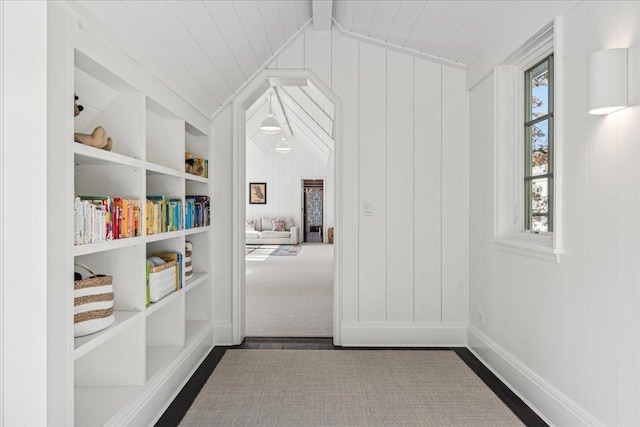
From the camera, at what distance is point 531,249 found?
2.23 m

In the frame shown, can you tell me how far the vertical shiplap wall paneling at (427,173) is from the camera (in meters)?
3.24

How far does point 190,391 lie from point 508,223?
87.7 inches

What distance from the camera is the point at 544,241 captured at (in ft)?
7.49

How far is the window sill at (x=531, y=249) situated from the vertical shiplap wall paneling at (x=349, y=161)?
1068 mm

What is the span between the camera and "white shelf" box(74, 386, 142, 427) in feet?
5.69

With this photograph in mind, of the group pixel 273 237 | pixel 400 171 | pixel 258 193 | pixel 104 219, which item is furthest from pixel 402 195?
pixel 258 193

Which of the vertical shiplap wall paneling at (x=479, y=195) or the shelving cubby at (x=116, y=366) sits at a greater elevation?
the vertical shiplap wall paneling at (x=479, y=195)

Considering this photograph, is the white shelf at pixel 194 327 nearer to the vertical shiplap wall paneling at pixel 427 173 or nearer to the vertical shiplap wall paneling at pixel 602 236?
the vertical shiplap wall paneling at pixel 427 173

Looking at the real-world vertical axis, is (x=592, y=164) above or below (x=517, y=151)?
below

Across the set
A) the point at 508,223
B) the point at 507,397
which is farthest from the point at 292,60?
the point at 507,397

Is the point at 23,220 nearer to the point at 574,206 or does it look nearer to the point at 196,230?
the point at 196,230

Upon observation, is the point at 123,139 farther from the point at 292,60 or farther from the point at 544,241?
the point at 544,241

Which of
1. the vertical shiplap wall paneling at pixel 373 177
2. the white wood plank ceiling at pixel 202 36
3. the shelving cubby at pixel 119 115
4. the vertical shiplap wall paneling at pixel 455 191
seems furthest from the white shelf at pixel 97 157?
the vertical shiplap wall paneling at pixel 455 191

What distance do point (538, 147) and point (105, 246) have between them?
7.71 ft
